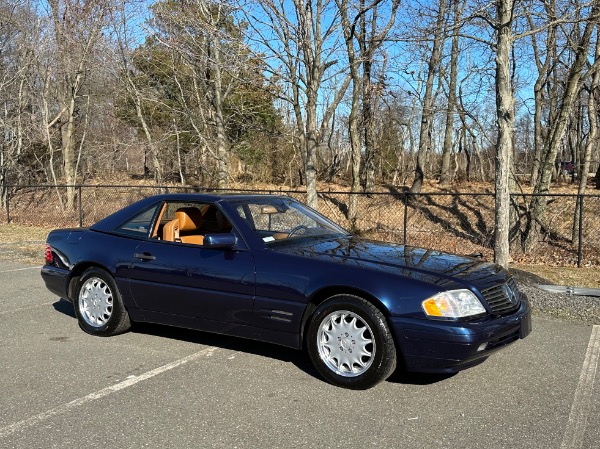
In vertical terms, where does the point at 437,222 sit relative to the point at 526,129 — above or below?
below

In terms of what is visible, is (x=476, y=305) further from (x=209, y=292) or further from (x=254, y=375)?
(x=209, y=292)

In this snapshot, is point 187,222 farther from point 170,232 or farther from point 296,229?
point 296,229

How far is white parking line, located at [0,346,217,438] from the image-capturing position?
361cm

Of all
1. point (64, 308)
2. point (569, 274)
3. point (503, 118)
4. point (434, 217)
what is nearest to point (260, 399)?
point (64, 308)

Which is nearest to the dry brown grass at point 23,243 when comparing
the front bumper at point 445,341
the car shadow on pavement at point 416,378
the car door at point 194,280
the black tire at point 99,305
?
the black tire at point 99,305

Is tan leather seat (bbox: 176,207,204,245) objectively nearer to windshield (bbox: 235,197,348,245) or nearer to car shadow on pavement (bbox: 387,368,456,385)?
windshield (bbox: 235,197,348,245)

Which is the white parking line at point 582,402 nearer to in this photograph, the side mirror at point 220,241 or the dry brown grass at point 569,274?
the side mirror at point 220,241

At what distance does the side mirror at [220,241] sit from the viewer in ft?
15.5

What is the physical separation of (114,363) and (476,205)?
16.2m

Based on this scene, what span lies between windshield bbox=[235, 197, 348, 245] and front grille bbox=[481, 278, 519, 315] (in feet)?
5.56

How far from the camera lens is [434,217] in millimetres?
18234

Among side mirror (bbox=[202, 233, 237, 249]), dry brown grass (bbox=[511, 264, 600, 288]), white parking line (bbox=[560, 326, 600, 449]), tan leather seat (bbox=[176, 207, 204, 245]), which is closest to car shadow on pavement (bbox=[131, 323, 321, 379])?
tan leather seat (bbox=[176, 207, 204, 245])

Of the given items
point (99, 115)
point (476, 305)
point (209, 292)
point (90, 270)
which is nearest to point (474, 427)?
point (476, 305)

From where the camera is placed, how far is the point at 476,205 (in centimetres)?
1903
